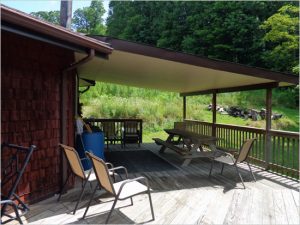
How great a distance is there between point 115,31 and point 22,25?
26.2 meters

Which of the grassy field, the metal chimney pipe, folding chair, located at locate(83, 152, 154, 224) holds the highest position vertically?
the metal chimney pipe

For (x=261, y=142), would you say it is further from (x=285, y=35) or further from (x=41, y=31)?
(x=285, y=35)

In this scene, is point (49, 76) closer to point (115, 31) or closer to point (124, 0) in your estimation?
point (115, 31)

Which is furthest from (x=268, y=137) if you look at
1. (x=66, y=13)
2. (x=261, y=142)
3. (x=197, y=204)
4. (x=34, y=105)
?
(x=66, y=13)

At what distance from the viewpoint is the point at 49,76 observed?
4434 millimetres

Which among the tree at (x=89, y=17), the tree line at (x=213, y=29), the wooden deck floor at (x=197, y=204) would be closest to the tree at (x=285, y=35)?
the tree line at (x=213, y=29)

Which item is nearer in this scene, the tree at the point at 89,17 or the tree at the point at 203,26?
the tree at the point at 203,26

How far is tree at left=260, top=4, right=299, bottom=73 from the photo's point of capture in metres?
14.9

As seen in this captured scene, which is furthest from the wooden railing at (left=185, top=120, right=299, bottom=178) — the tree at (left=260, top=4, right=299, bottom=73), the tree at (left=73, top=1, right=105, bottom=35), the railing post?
the tree at (left=73, top=1, right=105, bottom=35)

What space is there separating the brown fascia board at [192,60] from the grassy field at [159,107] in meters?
7.58

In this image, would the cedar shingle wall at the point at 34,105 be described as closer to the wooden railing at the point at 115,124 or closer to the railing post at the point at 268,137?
the railing post at the point at 268,137

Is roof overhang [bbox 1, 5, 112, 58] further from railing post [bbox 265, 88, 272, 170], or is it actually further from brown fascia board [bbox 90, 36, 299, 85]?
railing post [bbox 265, 88, 272, 170]

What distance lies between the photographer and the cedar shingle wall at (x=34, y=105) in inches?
148

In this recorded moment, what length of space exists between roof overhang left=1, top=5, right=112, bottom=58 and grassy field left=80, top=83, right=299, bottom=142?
30.7 ft
